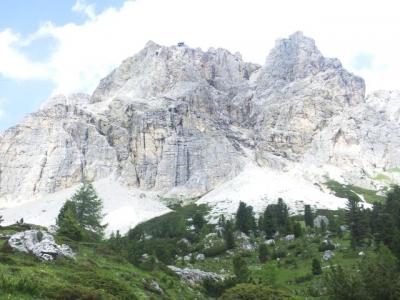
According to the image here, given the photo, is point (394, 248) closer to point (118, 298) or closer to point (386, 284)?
point (386, 284)

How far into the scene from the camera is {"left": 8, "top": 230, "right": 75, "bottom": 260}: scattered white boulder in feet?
155

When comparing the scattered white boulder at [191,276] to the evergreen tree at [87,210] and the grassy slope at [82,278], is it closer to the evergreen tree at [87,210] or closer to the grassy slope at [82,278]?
the grassy slope at [82,278]

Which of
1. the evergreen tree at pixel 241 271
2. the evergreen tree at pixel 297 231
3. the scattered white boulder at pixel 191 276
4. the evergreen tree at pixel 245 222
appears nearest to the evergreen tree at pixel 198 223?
the evergreen tree at pixel 245 222

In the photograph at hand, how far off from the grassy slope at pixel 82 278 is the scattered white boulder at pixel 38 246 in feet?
3.49

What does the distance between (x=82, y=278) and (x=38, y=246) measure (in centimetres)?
1001

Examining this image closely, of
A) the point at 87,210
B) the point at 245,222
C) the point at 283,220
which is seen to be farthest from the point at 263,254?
the point at 87,210

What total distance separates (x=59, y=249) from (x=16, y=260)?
26.2 ft

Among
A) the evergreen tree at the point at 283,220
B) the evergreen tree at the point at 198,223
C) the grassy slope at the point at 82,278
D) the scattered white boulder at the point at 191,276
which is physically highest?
the evergreen tree at the point at 283,220

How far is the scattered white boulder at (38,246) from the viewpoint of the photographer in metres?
47.1

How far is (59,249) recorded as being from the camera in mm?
50094

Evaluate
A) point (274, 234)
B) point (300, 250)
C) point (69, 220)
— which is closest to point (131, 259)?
point (69, 220)

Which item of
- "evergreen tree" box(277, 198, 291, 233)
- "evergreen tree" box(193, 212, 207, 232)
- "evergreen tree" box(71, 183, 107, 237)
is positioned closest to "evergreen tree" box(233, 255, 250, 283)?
"evergreen tree" box(277, 198, 291, 233)

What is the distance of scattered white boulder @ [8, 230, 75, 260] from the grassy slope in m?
1.06

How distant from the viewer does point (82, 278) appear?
40.1m
